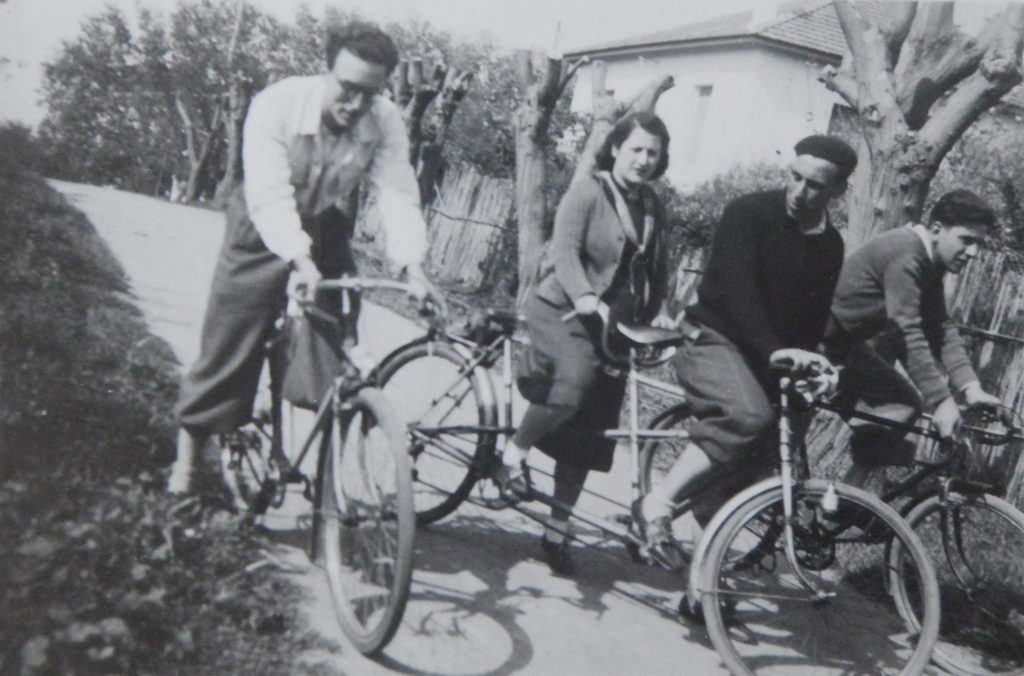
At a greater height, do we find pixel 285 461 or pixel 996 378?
pixel 996 378

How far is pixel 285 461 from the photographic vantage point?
3.40 m

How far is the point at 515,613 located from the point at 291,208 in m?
1.60

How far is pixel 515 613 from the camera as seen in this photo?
338cm

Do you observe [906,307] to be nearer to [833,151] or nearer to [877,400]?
[877,400]

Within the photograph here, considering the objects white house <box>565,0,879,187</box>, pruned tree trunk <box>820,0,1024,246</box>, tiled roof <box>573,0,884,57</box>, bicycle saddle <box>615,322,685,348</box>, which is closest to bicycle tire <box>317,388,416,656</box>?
bicycle saddle <box>615,322,685,348</box>

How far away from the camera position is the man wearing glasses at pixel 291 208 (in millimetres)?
3045

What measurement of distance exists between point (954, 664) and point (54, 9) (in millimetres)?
3978

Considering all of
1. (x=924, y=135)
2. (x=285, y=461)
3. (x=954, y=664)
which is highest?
(x=924, y=135)

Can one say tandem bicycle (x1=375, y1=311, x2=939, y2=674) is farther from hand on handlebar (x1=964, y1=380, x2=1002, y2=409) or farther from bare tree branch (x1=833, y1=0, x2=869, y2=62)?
bare tree branch (x1=833, y1=0, x2=869, y2=62)

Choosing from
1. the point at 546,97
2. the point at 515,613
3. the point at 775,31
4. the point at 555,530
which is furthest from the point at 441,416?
the point at 775,31

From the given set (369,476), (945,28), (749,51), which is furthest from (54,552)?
(749,51)

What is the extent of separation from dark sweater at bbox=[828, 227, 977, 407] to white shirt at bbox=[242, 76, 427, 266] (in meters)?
1.99

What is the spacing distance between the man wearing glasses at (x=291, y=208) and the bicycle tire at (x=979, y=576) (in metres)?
2.32

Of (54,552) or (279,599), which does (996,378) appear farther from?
(54,552)
